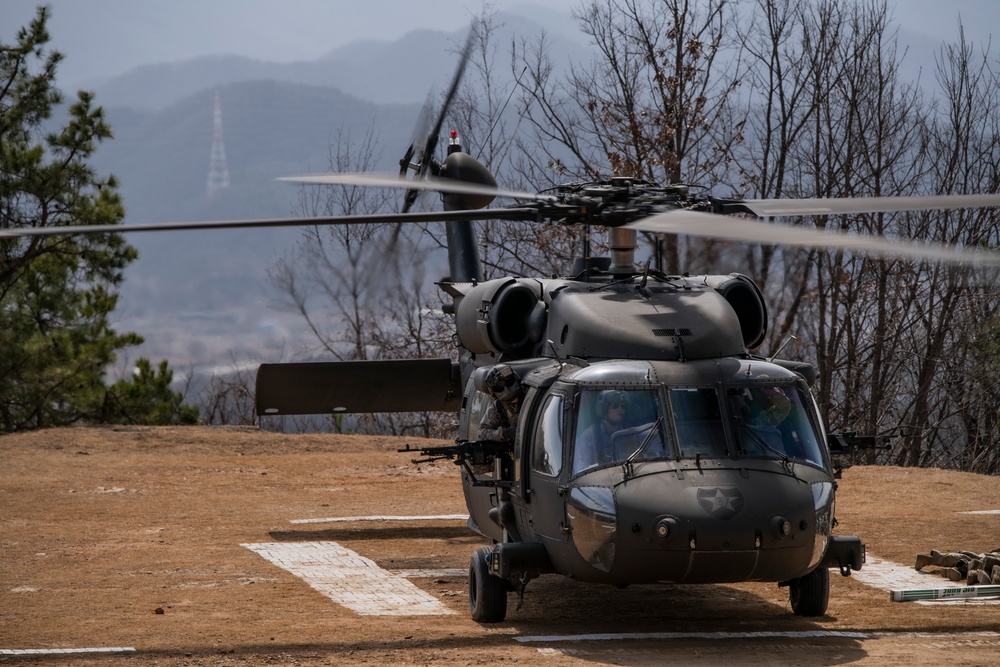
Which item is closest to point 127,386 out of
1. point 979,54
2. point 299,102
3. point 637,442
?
point 637,442

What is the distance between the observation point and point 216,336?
14.6 m

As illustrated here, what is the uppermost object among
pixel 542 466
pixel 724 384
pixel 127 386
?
pixel 724 384

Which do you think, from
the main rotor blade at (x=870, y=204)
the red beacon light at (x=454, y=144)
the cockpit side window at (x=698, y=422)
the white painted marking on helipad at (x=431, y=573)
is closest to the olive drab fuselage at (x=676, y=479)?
the cockpit side window at (x=698, y=422)

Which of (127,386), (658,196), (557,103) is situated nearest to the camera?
(658,196)

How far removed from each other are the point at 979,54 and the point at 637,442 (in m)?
25.7

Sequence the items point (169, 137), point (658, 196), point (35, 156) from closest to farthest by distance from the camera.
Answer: point (658, 196), point (35, 156), point (169, 137)

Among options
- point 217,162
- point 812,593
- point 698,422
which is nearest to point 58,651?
point 698,422

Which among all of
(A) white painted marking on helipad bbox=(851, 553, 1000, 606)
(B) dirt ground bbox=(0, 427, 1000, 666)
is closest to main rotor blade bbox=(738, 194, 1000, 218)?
(B) dirt ground bbox=(0, 427, 1000, 666)

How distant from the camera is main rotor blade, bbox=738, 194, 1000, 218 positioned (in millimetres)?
7363

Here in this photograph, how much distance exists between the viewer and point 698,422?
8242mm

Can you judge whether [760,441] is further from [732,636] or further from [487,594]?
[487,594]

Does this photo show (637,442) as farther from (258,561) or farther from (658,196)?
(258,561)

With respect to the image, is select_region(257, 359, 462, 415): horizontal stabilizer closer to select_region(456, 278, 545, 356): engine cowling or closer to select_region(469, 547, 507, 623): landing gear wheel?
select_region(456, 278, 545, 356): engine cowling

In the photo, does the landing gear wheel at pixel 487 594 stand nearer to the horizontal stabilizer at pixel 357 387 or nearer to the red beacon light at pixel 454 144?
the horizontal stabilizer at pixel 357 387
